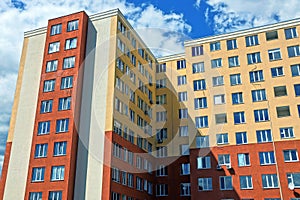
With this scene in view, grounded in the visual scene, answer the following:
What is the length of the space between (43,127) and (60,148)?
4.34m

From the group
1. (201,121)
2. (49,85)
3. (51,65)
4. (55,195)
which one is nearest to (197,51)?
(201,121)

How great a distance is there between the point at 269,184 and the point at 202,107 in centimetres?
1513

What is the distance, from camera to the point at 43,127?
41.8 metres

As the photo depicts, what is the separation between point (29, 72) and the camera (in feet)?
157

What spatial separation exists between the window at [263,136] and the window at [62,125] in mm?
26653

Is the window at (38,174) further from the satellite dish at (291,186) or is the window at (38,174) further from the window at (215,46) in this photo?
the window at (215,46)

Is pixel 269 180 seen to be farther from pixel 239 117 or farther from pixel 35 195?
Result: pixel 35 195

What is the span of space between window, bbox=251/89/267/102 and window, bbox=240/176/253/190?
1173 cm

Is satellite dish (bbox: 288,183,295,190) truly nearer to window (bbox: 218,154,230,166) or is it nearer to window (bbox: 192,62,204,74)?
window (bbox: 218,154,230,166)

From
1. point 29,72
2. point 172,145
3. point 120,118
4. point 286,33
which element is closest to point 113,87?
point 120,118

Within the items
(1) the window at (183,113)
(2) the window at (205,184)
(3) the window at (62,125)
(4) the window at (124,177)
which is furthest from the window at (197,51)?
(3) the window at (62,125)

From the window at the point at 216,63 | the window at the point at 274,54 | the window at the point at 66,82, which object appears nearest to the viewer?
the window at the point at 66,82

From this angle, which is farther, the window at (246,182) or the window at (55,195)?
the window at (246,182)

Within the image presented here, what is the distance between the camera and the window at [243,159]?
45.0 m
